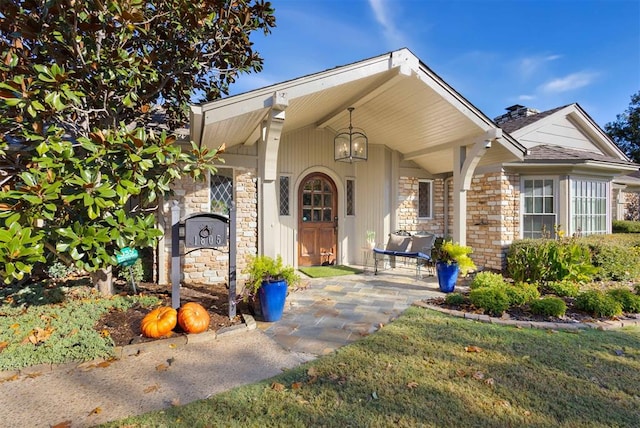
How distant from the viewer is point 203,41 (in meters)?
4.79

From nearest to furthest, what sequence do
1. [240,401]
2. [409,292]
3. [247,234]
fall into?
1. [240,401]
2. [409,292]
3. [247,234]

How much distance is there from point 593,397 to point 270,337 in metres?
2.84

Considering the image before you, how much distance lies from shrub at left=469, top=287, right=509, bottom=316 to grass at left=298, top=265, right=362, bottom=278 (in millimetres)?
3096

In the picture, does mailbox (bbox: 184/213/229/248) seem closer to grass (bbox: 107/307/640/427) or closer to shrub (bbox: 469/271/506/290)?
grass (bbox: 107/307/640/427)

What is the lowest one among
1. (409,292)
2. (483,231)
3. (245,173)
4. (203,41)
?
(409,292)

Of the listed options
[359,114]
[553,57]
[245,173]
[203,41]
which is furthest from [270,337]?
[553,57]

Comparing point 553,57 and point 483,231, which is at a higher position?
point 553,57

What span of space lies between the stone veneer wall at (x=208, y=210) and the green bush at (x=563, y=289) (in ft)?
16.5

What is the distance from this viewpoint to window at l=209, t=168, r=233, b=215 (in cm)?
635

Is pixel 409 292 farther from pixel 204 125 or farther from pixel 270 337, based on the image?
pixel 204 125

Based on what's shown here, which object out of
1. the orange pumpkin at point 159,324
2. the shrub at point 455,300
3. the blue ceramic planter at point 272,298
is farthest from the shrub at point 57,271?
the shrub at point 455,300

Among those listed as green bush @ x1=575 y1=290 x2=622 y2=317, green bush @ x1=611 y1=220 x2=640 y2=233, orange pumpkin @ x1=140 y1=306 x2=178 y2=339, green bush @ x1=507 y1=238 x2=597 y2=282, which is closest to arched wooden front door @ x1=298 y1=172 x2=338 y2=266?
green bush @ x1=507 y1=238 x2=597 y2=282

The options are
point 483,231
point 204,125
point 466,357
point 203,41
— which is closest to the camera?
point 466,357

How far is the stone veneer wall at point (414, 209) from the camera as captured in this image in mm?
8375
